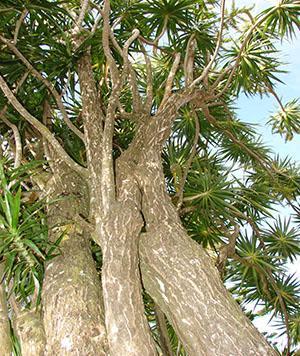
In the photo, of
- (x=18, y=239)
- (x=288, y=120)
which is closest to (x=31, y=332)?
(x=18, y=239)

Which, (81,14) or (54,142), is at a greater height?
(81,14)

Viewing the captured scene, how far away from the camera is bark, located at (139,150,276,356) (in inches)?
61.5

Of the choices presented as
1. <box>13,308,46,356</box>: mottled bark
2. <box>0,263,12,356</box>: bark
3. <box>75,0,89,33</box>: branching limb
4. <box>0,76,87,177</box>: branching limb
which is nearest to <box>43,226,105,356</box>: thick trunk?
<box>13,308,46,356</box>: mottled bark

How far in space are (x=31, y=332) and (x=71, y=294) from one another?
29 cm

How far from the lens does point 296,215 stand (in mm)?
4500

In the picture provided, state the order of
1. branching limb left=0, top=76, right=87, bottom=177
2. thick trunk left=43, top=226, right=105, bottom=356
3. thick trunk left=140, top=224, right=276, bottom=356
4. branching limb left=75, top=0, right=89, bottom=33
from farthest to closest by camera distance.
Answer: branching limb left=75, top=0, right=89, bottom=33 → branching limb left=0, top=76, right=87, bottom=177 → thick trunk left=43, top=226, right=105, bottom=356 → thick trunk left=140, top=224, right=276, bottom=356

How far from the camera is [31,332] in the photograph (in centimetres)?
199

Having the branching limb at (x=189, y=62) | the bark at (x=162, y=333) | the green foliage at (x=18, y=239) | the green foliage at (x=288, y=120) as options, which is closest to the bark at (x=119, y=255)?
the green foliage at (x=18, y=239)

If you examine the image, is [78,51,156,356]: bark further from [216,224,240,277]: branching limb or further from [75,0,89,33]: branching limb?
[216,224,240,277]: branching limb

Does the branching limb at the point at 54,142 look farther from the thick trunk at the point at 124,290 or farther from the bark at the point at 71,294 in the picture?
the thick trunk at the point at 124,290

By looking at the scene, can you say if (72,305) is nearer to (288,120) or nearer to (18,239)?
(18,239)

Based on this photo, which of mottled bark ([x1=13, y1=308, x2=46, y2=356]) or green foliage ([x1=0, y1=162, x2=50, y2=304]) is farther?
green foliage ([x1=0, y1=162, x2=50, y2=304])

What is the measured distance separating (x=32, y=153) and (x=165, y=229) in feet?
5.93

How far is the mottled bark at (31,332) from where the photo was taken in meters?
1.92
